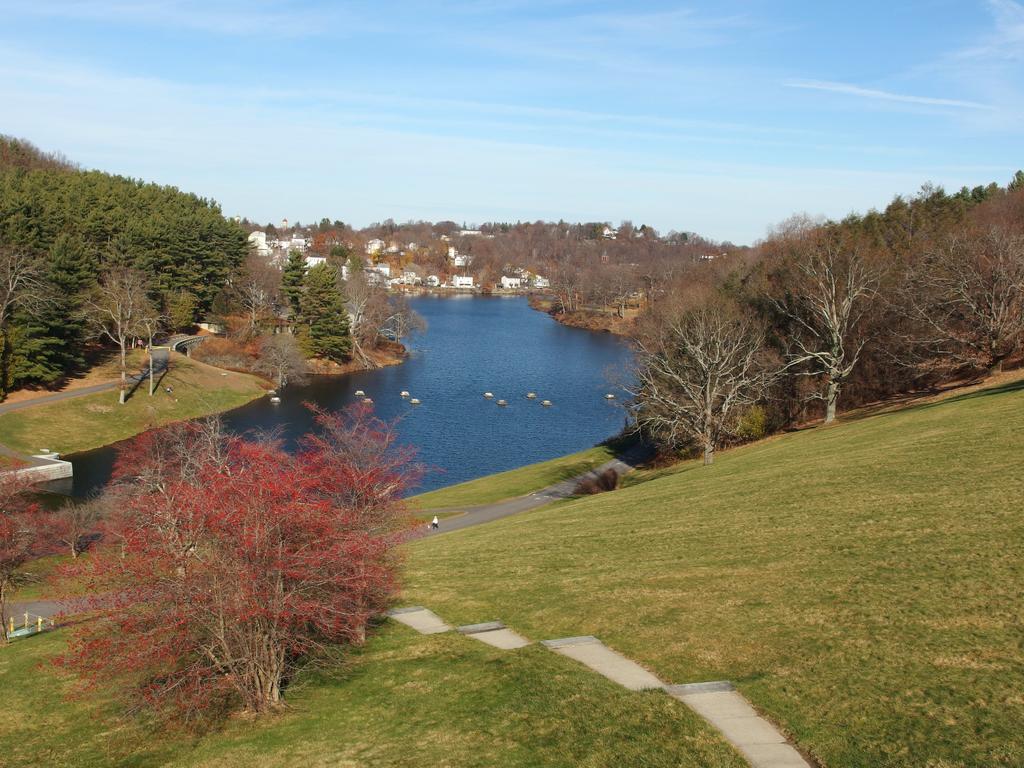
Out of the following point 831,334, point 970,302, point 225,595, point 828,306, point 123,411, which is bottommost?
point 123,411

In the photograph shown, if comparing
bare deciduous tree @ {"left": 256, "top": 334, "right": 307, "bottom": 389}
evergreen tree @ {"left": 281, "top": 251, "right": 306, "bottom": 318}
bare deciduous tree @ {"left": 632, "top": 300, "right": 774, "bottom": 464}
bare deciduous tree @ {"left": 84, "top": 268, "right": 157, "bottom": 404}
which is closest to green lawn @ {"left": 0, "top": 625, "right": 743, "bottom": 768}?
bare deciduous tree @ {"left": 632, "top": 300, "right": 774, "bottom": 464}

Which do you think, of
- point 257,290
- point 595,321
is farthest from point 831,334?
point 595,321

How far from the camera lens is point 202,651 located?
14.7m

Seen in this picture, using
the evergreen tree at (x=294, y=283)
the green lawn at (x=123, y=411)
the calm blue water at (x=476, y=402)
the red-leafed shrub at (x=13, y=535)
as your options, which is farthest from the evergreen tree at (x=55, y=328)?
the red-leafed shrub at (x=13, y=535)

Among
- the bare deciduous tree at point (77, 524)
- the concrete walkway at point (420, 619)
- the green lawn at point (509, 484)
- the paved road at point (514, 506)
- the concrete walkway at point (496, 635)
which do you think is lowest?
the green lawn at point (509, 484)

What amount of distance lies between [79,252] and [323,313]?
27065 mm

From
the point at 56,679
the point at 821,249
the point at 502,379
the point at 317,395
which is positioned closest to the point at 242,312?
the point at 317,395

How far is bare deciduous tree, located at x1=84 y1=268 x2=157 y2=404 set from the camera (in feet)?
223

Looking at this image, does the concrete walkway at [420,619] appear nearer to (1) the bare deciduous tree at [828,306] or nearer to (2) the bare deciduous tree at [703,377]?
(2) the bare deciduous tree at [703,377]

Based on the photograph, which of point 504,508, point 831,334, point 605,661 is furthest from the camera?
point 831,334

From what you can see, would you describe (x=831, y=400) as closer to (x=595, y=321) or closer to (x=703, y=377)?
(x=703, y=377)

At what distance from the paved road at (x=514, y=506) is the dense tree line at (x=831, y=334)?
5298 millimetres

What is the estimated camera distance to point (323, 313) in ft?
307

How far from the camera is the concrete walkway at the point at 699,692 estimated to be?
1207 centimetres
